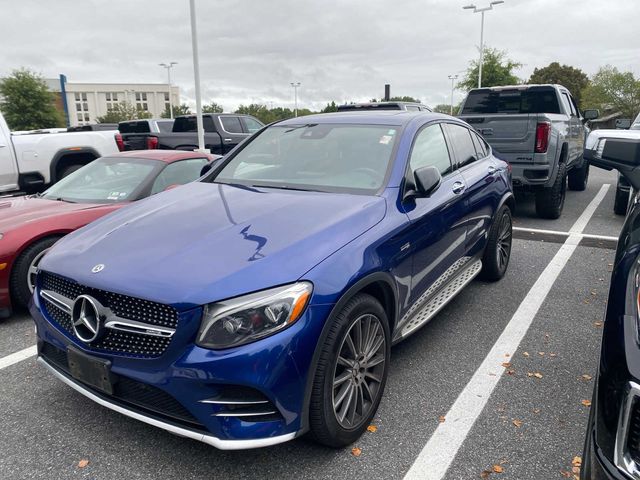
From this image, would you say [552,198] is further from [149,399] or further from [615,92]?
[615,92]

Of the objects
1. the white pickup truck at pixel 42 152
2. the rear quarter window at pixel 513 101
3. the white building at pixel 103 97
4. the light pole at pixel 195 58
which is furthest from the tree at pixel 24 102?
the white building at pixel 103 97

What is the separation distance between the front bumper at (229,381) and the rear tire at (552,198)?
6580mm

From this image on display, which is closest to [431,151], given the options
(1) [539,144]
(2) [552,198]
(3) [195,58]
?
(1) [539,144]

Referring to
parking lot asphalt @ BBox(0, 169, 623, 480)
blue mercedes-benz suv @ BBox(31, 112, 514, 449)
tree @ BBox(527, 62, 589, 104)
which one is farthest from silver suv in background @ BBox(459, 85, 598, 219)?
tree @ BBox(527, 62, 589, 104)

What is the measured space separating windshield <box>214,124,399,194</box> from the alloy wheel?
0.94m

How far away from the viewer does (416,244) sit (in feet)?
10.5

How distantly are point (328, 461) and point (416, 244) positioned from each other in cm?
137

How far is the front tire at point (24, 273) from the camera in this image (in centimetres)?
422

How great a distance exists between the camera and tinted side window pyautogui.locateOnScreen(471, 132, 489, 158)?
4.99m

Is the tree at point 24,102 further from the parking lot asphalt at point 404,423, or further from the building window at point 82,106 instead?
the building window at point 82,106

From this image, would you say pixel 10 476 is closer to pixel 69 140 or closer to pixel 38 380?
pixel 38 380

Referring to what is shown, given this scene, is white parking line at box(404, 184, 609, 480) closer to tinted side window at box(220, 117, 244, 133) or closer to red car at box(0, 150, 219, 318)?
red car at box(0, 150, 219, 318)

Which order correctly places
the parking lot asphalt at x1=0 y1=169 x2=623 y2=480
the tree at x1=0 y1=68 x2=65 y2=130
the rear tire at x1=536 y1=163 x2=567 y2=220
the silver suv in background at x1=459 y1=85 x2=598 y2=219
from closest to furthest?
the parking lot asphalt at x1=0 y1=169 x2=623 y2=480
the silver suv in background at x1=459 y1=85 x2=598 y2=219
the rear tire at x1=536 y1=163 x2=567 y2=220
the tree at x1=0 y1=68 x2=65 y2=130

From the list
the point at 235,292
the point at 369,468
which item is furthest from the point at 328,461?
the point at 235,292
